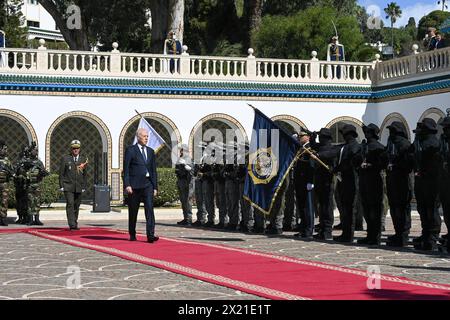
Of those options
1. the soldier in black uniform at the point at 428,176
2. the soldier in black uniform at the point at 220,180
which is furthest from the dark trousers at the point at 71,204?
the soldier in black uniform at the point at 428,176

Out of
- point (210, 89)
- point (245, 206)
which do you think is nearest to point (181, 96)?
point (210, 89)

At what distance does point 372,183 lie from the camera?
14656mm

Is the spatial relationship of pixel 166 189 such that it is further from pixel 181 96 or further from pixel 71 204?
pixel 71 204

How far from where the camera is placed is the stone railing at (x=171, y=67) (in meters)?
28.4

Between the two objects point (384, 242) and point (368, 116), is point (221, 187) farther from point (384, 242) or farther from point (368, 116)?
point (368, 116)

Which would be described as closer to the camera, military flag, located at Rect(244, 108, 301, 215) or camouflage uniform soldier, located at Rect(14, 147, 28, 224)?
military flag, located at Rect(244, 108, 301, 215)

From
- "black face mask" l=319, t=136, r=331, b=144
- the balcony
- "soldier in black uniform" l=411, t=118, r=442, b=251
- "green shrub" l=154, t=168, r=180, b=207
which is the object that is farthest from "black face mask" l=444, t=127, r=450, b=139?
"green shrub" l=154, t=168, r=180, b=207

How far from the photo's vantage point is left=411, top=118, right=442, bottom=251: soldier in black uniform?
44.0 feet

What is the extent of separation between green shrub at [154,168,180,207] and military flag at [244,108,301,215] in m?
11.0

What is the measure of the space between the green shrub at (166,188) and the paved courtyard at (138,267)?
35.2ft

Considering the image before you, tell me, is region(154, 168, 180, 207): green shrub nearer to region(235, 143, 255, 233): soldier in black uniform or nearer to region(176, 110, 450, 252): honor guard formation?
region(176, 110, 450, 252): honor guard formation

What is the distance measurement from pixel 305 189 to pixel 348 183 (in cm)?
112

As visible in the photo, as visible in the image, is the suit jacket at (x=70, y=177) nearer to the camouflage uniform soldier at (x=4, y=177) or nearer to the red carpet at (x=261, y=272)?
the camouflage uniform soldier at (x=4, y=177)

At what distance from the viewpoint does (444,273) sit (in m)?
10.6
